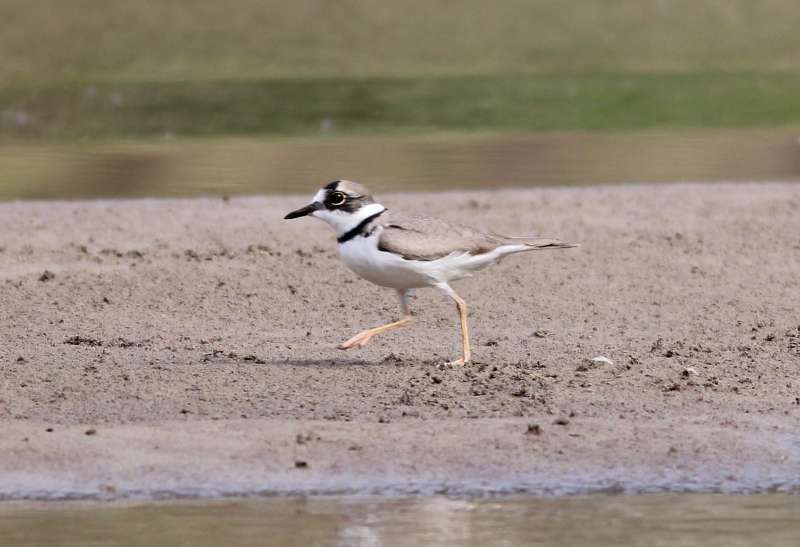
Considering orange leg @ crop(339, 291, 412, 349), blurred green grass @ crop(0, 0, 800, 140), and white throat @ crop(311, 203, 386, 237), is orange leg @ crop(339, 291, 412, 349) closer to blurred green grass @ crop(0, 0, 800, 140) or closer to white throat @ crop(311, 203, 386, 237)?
white throat @ crop(311, 203, 386, 237)

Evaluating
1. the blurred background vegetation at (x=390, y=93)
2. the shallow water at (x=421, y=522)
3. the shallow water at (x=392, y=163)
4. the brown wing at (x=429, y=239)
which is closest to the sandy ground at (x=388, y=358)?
the shallow water at (x=421, y=522)

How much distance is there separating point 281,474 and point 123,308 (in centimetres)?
339

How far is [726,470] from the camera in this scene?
261 inches

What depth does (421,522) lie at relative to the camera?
5.94 meters

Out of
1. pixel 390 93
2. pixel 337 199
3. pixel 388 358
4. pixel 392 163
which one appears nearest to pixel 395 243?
pixel 337 199

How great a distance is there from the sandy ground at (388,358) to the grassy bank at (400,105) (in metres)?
7.76

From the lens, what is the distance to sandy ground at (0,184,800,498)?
21.8ft

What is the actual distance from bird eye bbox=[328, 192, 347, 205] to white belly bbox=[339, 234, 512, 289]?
7.4 inches

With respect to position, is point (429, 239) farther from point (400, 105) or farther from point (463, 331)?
point (400, 105)

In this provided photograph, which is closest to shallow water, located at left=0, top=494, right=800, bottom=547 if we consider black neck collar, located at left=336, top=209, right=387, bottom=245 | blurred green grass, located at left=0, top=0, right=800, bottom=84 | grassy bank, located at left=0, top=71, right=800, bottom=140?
black neck collar, located at left=336, top=209, right=387, bottom=245

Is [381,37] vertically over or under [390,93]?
over

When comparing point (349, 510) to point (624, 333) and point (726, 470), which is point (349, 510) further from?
point (624, 333)

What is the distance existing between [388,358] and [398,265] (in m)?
0.70

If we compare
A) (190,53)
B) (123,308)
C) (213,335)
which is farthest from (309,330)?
(190,53)
